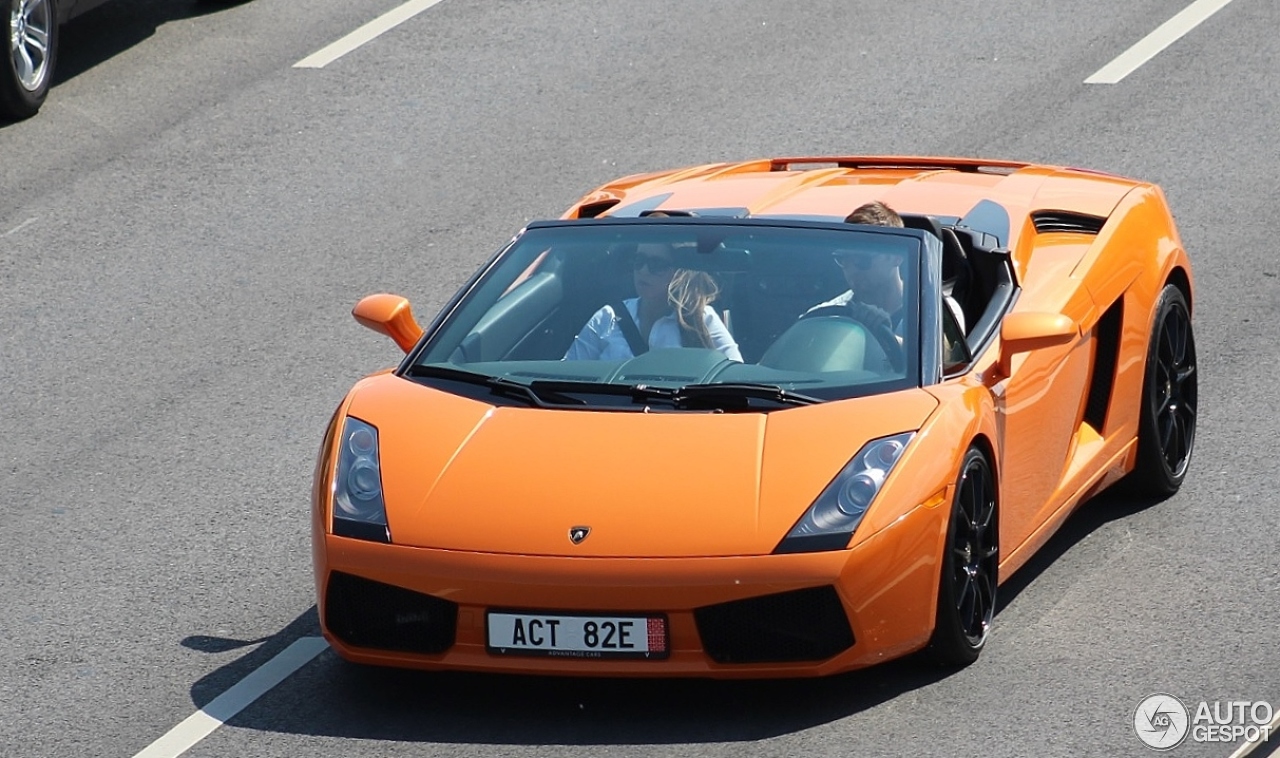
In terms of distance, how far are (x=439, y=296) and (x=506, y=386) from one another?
12.8 ft

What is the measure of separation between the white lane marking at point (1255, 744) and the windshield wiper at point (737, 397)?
1510 millimetres

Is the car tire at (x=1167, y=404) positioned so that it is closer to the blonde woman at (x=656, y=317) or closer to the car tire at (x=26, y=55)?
the blonde woman at (x=656, y=317)

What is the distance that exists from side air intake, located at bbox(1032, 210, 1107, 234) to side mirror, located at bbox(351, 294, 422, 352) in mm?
2299

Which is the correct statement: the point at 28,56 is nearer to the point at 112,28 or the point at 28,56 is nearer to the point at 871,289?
the point at 112,28

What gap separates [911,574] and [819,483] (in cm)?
35

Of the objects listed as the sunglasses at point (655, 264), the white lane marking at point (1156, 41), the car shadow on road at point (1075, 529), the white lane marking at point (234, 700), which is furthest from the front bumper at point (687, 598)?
the white lane marking at point (1156, 41)

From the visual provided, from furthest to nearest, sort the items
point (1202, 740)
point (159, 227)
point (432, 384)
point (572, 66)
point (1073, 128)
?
point (572, 66)
point (1073, 128)
point (159, 227)
point (432, 384)
point (1202, 740)

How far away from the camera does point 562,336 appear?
688 centimetres

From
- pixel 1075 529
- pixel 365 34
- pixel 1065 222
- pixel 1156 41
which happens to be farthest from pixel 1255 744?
pixel 365 34

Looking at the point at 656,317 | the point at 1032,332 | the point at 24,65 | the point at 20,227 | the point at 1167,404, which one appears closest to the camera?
the point at 1032,332

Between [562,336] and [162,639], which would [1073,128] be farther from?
[162,639]

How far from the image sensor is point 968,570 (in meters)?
6.14

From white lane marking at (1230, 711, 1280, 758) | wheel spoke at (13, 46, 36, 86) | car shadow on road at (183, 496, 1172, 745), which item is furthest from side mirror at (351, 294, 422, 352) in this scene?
wheel spoke at (13, 46, 36, 86)

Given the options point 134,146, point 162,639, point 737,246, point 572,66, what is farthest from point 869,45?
point 162,639
